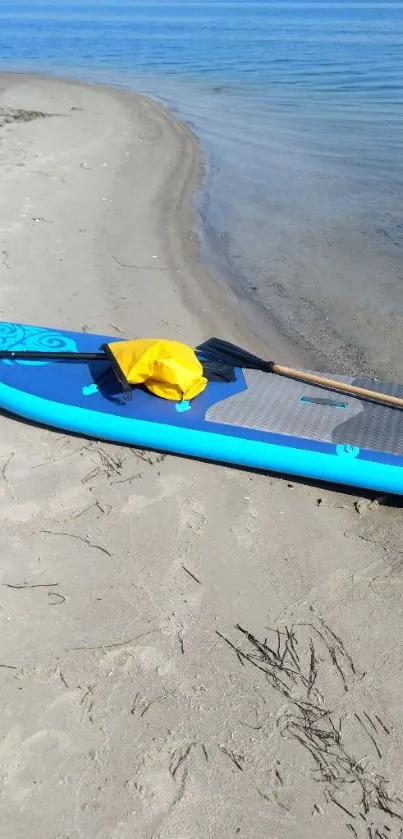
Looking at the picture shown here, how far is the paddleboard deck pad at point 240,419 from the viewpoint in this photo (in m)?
4.16

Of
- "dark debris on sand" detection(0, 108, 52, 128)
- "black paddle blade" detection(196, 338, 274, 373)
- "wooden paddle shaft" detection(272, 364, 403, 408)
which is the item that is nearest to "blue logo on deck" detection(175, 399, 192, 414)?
"black paddle blade" detection(196, 338, 274, 373)

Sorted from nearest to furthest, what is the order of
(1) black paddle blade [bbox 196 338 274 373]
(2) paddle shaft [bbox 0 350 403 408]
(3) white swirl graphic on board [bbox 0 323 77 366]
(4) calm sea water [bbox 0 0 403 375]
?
(2) paddle shaft [bbox 0 350 403 408] → (1) black paddle blade [bbox 196 338 274 373] → (3) white swirl graphic on board [bbox 0 323 77 366] → (4) calm sea water [bbox 0 0 403 375]

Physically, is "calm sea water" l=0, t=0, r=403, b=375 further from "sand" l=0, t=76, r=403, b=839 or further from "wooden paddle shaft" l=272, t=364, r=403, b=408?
"sand" l=0, t=76, r=403, b=839

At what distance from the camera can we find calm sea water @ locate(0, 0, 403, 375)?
6930 millimetres

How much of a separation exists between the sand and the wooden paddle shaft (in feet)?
2.46

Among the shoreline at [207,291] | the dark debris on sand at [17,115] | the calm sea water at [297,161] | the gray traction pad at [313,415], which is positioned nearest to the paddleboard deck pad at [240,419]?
the gray traction pad at [313,415]

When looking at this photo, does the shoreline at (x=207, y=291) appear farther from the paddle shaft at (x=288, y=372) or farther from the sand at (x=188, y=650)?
the sand at (x=188, y=650)

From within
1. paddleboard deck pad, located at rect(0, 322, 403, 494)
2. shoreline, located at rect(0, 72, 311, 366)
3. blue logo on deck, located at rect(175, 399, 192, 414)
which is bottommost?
shoreline, located at rect(0, 72, 311, 366)

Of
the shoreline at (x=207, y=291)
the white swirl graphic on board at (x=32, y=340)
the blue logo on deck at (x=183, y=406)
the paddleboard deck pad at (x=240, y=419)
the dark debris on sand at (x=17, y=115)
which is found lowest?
the shoreline at (x=207, y=291)

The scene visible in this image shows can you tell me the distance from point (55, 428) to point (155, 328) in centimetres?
174

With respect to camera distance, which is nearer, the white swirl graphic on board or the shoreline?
the white swirl graphic on board

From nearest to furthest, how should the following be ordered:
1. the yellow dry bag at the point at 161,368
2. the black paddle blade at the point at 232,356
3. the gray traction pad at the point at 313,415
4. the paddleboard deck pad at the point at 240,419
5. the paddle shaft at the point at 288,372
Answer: the paddleboard deck pad at the point at 240,419 → the gray traction pad at the point at 313,415 → the yellow dry bag at the point at 161,368 → the paddle shaft at the point at 288,372 → the black paddle blade at the point at 232,356

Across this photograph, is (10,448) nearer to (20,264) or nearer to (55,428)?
(55,428)

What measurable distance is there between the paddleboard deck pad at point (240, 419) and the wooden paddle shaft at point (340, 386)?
44 millimetres
